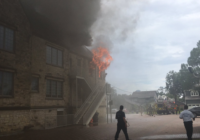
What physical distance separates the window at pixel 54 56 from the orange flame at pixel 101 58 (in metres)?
5.00

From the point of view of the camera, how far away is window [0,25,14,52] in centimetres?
1445

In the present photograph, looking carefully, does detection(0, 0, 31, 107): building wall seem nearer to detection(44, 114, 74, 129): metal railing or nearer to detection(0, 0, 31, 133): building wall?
detection(0, 0, 31, 133): building wall

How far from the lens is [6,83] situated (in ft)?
47.5

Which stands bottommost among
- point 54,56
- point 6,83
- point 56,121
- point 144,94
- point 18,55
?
point 56,121

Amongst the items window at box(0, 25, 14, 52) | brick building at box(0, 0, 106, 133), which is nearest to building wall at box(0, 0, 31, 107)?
brick building at box(0, 0, 106, 133)

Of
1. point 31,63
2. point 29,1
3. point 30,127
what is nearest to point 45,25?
point 29,1

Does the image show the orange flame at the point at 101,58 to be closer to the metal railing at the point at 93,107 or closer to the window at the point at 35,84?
the metal railing at the point at 93,107

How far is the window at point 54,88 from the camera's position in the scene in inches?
758

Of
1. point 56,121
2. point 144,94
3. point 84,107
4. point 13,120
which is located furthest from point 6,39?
point 144,94

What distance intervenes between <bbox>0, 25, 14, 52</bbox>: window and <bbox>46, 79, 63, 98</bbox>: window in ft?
17.3

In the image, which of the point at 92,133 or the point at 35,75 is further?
the point at 35,75

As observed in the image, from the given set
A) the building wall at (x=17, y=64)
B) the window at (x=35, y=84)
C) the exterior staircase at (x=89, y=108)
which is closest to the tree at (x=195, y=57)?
the exterior staircase at (x=89, y=108)

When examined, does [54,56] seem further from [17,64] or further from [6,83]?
[6,83]

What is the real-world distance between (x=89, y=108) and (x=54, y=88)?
386 centimetres
